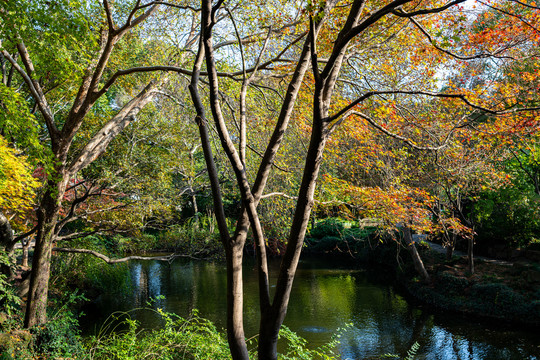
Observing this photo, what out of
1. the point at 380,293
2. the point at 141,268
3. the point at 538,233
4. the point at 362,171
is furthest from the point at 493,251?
the point at 141,268

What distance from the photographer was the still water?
28.7 feet

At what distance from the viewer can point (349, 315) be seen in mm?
10984

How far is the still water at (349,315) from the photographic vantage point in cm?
876

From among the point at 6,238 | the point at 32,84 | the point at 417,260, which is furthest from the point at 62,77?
the point at 417,260

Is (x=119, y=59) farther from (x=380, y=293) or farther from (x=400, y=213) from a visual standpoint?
(x=380, y=293)

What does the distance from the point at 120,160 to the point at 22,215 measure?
250cm

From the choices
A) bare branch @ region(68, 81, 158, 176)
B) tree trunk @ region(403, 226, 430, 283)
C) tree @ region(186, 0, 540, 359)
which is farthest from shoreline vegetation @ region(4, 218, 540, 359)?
tree @ region(186, 0, 540, 359)

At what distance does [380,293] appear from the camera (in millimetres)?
13328

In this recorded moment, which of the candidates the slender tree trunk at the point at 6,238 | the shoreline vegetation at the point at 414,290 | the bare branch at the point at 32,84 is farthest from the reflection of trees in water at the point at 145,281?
the bare branch at the point at 32,84

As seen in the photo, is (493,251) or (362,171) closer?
(362,171)

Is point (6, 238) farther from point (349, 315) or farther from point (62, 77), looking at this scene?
point (349, 315)

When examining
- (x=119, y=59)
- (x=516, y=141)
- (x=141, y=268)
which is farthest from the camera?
(x=141, y=268)

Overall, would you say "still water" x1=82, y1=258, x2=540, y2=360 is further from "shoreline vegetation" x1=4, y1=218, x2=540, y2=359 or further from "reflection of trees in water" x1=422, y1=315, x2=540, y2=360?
"shoreline vegetation" x1=4, y1=218, x2=540, y2=359

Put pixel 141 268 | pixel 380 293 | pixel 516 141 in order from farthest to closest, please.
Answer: pixel 141 268 < pixel 380 293 < pixel 516 141
